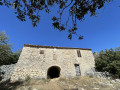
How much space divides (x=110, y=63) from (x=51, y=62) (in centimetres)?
800

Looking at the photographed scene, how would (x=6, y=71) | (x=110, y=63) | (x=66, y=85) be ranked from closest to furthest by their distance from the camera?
(x=66, y=85), (x=110, y=63), (x=6, y=71)

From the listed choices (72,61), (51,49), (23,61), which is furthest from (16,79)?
(72,61)

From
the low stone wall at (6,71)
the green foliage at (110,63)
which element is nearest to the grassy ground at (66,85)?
the green foliage at (110,63)

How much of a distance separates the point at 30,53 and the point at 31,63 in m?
1.62

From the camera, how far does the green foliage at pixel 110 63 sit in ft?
27.2

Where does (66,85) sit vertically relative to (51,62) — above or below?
below

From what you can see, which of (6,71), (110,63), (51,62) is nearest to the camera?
(110,63)

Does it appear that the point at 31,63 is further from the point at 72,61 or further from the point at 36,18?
the point at 36,18

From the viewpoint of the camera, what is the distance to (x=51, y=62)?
10008 mm

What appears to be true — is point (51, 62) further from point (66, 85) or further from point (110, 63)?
point (110, 63)

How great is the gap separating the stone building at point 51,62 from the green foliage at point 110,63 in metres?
1.47

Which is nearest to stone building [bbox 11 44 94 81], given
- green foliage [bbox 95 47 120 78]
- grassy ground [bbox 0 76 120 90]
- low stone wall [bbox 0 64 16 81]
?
green foliage [bbox 95 47 120 78]

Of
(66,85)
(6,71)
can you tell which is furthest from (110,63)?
(6,71)

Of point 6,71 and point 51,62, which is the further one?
point 6,71
